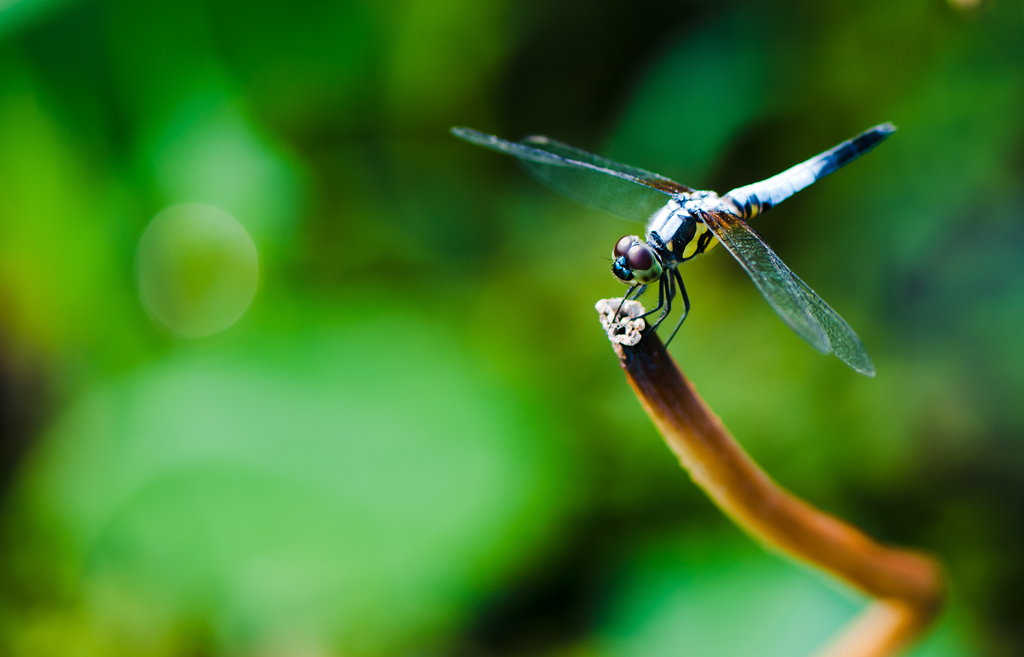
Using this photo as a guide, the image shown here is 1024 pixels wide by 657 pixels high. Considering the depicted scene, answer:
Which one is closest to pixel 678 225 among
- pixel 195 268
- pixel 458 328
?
pixel 458 328

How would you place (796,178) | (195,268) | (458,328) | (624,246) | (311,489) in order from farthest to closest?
(195,268)
(458,328)
(311,489)
(796,178)
(624,246)

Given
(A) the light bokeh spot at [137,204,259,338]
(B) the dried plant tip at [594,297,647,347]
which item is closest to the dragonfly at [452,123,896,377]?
(B) the dried plant tip at [594,297,647,347]

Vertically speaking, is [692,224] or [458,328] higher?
[458,328]

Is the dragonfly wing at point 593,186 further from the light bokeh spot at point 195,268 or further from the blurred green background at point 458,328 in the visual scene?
the light bokeh spot at point 195,268

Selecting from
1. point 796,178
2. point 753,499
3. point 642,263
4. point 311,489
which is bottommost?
point 753,499

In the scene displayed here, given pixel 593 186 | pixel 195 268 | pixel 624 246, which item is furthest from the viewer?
pixel 195 268

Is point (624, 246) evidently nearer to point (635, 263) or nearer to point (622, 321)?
point (635, 263)
